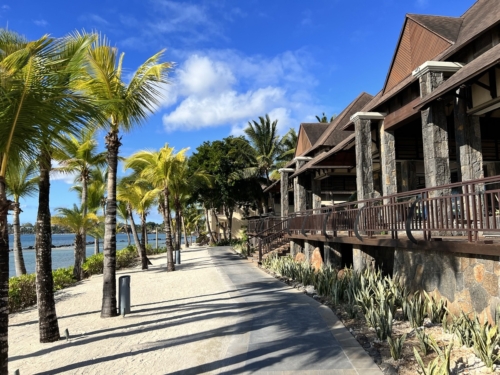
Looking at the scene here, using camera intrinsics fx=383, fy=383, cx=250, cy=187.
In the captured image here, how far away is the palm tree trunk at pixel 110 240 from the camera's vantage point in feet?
31.0

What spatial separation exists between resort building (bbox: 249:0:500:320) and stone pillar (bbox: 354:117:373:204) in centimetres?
3

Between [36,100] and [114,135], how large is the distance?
5864mm

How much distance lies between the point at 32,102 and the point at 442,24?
36.5 feet

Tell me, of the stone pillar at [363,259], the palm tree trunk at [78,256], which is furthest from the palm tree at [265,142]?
the stone pillar at [363,259]

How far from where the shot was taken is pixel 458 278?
638cm

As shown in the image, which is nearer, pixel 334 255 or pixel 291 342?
pixel 291 342

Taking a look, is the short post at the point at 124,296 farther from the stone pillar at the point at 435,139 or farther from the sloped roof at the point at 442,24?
the sloped roof at the point at 442,24

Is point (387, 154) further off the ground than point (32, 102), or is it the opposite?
point (387, 154)

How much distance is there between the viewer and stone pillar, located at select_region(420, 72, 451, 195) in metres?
9.38

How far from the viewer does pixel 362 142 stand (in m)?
13.2

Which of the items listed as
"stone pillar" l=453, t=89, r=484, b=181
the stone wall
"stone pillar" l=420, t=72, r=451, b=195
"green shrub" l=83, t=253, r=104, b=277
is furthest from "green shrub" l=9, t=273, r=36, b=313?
"stone pillar" l=453, t=89, r=484, b=181

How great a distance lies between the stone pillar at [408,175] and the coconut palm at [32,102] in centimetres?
1477

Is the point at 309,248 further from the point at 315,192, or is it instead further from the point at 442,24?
the point at 442,24

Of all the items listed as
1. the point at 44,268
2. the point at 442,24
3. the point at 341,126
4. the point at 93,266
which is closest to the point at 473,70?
the point at 442,24
